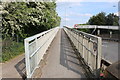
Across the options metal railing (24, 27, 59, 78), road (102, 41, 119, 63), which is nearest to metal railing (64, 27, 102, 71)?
metal railing (24, 27, 59, 78)

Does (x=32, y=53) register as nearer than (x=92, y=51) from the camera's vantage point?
Yes

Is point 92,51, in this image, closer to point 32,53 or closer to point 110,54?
point 32,53

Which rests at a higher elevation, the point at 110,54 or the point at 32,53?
the point at 32,53

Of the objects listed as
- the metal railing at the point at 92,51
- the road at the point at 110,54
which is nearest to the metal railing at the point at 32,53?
the metal railing at the point at 92,51

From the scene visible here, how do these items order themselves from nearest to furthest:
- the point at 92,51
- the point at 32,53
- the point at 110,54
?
the point at 32,53
the point at 92,51
the point at 110,54

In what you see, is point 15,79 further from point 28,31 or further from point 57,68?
point 28,31

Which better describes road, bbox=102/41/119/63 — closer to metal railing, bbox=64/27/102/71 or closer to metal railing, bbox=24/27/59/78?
metal railing, bbox=64/27/102/71

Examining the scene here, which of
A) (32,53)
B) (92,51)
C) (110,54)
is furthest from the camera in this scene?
(110,54)

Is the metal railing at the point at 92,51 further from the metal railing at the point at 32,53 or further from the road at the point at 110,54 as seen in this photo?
the road at the point at 110,54

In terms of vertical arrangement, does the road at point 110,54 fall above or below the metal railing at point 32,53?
below

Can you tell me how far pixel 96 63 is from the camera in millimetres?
4516

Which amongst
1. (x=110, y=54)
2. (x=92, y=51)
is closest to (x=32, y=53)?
(x=92, y=51)

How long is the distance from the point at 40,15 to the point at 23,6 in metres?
2.26

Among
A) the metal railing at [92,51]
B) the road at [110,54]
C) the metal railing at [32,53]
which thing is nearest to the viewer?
the metal railing at [32,53]
